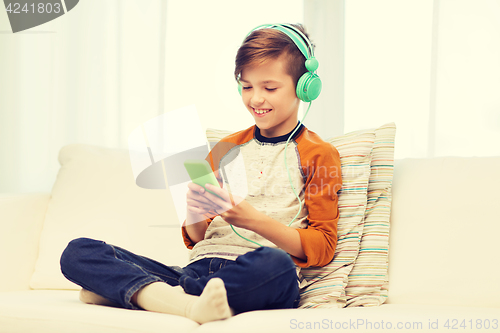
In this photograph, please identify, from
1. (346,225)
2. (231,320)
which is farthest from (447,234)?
(231,320)

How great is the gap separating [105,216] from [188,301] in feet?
1.88

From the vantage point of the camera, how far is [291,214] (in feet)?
3.31

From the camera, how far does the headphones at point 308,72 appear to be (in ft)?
3.28

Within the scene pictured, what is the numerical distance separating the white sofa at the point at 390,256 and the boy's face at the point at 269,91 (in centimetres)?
39

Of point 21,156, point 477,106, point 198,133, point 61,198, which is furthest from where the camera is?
point 21,156

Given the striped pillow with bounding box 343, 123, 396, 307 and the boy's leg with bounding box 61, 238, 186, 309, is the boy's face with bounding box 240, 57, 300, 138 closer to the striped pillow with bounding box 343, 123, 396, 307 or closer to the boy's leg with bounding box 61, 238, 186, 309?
the striped pillow with bounding box 343, 123, 396, 307

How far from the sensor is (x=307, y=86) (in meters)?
1.00

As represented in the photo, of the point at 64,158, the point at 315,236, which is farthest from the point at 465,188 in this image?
the point at 64,158

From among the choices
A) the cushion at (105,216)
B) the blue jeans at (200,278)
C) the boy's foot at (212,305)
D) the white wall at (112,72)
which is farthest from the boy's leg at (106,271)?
the white wall at (112,72)

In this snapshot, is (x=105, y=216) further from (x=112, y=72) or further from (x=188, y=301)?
(x=112, y=72)

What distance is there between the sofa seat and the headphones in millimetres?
499

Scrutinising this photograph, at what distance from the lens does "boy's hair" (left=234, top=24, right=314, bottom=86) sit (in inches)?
40.3

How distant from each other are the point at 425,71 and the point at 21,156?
1885mm

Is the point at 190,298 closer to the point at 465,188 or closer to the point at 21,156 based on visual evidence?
the point at 465,188
